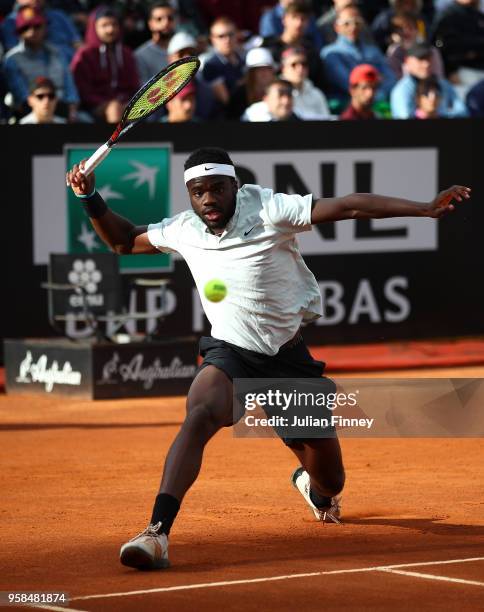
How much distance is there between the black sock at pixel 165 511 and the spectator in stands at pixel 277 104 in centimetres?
843

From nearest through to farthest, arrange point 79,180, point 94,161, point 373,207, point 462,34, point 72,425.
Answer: point 373,207, point 94,161, point 79,180, point 72,425, point 462,34

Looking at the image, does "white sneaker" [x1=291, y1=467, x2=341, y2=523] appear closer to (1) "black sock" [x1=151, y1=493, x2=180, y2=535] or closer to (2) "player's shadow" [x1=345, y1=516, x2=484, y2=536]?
(2) "player's shadow" [x1=345, y1=516, x2=484, y2=536]

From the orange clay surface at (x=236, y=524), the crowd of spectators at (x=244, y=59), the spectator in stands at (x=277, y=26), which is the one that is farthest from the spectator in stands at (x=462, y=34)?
the orange clay surface at (x=236, y=524)

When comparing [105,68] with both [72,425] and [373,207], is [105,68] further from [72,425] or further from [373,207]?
[373,207]

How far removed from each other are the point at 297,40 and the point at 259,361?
9720 millimetres

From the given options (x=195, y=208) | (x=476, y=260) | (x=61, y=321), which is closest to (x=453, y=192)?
(x=195, y=208)

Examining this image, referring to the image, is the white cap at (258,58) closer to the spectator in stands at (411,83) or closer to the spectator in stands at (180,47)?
the spectator in stands at (180,47)

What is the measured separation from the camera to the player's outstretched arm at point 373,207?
19.1 feet

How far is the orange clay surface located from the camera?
212 inches

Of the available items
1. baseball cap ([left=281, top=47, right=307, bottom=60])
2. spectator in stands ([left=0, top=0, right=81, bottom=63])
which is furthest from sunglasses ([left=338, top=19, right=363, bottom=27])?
spectator in stands ([left=0, top=0, right=81, bottom=63])

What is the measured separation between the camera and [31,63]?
13.9 metres

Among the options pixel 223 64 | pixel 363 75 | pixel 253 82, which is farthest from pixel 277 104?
pixel 223 64

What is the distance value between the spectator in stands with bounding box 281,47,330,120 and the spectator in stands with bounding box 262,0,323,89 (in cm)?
55

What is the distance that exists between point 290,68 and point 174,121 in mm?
1737
